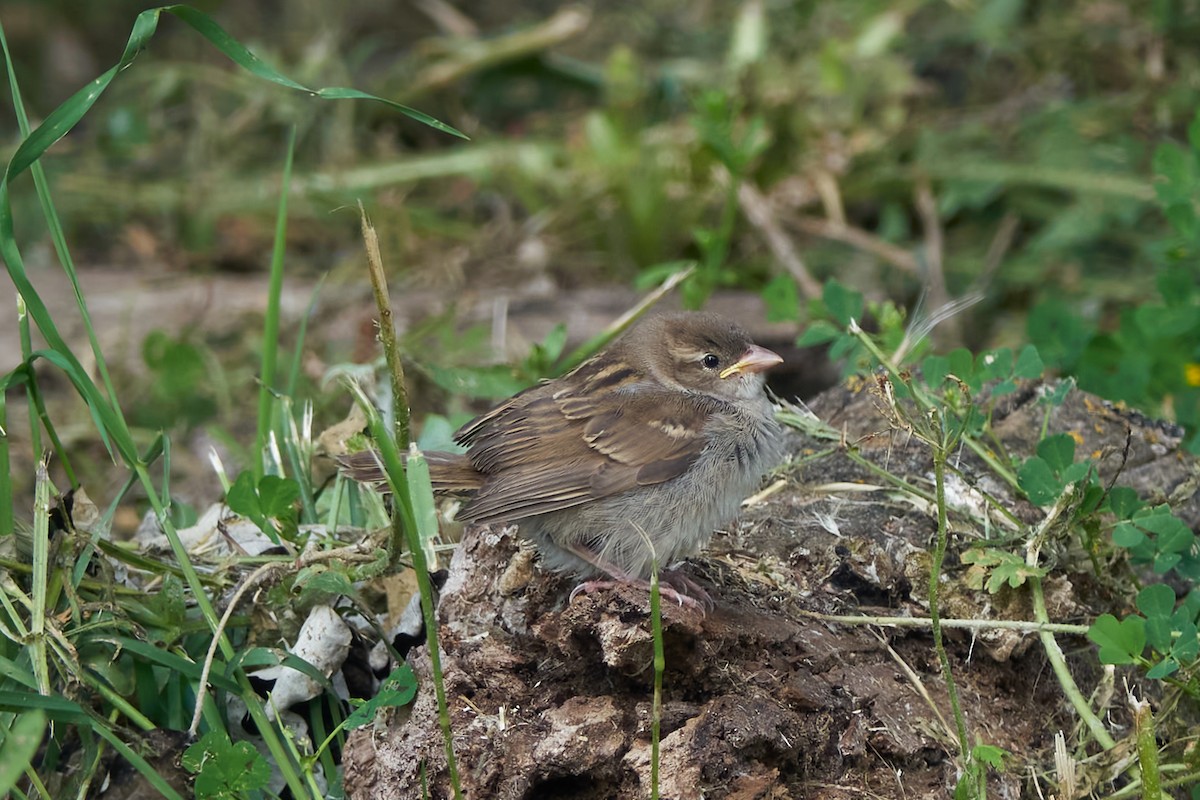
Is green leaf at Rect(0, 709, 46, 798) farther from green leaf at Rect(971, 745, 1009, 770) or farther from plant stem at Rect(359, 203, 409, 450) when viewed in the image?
green leaf at Rect(971, 745, 1009, 770)

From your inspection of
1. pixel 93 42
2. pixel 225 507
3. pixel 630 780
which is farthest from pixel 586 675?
pixel 93 42

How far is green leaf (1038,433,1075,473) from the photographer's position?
11.3ft

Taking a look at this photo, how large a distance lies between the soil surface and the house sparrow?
0.13 meters

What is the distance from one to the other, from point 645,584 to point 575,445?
0.46 m

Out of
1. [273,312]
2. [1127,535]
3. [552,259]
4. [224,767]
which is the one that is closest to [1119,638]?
[1127,535]

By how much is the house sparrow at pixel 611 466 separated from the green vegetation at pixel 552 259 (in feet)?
0.82

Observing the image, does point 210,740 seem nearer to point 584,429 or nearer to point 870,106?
point 584,429

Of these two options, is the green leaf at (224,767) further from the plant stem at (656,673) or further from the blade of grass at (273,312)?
the blade of grass at (273,312)

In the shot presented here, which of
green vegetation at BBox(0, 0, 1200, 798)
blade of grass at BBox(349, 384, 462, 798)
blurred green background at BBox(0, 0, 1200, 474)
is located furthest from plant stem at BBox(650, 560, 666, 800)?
blurred green background at BBox(0, 0, 1200, 474)

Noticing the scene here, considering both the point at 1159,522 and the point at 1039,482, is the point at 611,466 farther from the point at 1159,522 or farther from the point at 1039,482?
the point at 1159,522

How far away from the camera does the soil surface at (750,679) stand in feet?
9.58

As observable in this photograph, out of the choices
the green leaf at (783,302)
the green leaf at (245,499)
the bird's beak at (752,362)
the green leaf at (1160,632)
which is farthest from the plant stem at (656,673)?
the green leaf at (783,302)

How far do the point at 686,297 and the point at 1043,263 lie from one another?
2.63m

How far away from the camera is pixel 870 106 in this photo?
8312 mm
